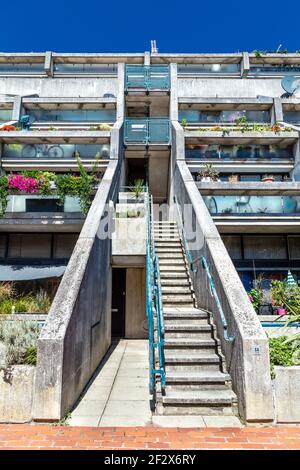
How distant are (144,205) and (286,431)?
7364mm

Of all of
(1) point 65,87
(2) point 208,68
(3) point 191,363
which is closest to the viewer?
(3) point 191,363

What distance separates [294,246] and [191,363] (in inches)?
361

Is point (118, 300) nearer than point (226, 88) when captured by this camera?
Yes

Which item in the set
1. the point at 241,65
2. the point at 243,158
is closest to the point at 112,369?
the point at 243,158

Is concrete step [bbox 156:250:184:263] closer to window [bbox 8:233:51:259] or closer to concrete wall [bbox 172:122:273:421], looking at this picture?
concrete wall [bbox 172:122:273:421]

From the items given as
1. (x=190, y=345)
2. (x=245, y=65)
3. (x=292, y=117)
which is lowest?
(x=190, y=345)

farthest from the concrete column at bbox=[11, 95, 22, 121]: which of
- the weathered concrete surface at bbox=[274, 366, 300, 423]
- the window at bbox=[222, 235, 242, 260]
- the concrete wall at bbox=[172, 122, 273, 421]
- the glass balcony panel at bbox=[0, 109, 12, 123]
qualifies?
the weathered concrete surface at bbox=[274, 366, 300, 423]

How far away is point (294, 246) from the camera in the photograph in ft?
41.9

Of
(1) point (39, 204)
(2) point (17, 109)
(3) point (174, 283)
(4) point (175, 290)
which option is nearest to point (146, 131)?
(1) point (39, 204)

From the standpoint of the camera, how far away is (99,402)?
4652 mm

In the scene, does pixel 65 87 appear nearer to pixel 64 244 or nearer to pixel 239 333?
pixel 64 244

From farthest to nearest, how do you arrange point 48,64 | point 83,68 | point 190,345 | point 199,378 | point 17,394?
point 83,68 < point 48,64 < point 190,345 < point 199,378 < point 17,394

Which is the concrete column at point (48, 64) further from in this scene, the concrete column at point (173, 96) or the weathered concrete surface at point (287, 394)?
the weathered concrete surface at point (287, 394)

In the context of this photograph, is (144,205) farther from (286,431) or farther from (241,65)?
(241,65)
